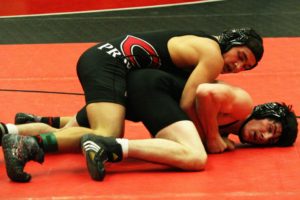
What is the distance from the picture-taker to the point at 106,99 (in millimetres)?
3848

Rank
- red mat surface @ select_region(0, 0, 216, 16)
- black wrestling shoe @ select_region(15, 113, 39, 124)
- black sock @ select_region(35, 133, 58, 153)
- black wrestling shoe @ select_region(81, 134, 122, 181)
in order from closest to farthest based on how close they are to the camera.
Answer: black wrestling shoe @ select_region(81, 134, 122, 181) → black sock @ select_region(35, 133, 58, 153) → black wrestling shoe @ select_region(15, 113, 39, 124) → red mat surface @ select_region(0, 0, 216, 16)

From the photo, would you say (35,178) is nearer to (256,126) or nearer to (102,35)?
(256,126)

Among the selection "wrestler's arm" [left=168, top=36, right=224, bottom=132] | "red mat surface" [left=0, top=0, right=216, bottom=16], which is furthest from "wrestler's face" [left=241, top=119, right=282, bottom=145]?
"red mat surface" [left=0, top=0, right=216, bottom=16]

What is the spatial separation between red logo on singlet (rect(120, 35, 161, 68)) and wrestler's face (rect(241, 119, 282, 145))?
621 mm

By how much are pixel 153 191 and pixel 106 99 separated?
68cm

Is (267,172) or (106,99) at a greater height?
(106,99)

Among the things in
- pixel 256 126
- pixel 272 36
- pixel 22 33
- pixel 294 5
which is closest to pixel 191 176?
pixel 256 126

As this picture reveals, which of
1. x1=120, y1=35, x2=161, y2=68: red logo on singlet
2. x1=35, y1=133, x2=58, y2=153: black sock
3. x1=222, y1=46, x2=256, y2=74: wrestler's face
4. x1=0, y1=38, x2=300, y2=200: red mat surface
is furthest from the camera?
x1=120, y1=35, x2=161, y2=68: red logo on singlet

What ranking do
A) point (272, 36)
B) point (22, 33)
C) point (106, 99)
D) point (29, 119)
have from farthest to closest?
point (22, 33) < point (272, 36) < point (29, 119) < point (106, 99)

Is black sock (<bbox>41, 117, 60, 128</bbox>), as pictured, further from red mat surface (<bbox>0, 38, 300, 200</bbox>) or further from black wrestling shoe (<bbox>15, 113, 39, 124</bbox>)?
red mat surface (<bbox>0, 38, 300, 200</bbox>)

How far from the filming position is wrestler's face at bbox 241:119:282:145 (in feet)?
13.0

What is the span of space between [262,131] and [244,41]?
51 cm

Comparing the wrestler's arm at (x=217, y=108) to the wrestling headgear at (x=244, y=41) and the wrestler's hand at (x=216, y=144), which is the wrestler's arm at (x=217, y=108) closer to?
the wrestler's hand at (x=216, y=144)

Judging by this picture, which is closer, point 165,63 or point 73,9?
point 165,63
